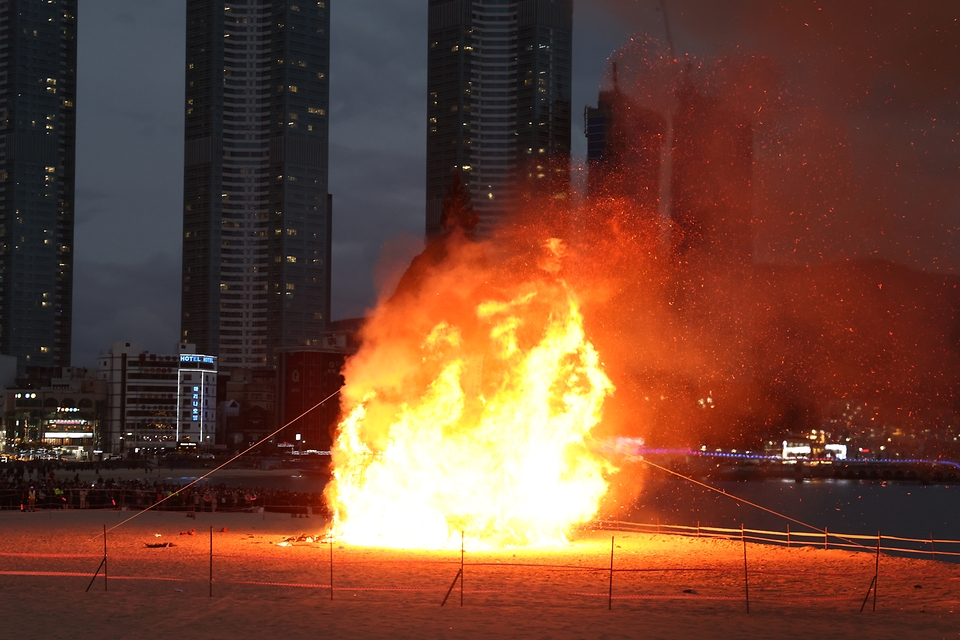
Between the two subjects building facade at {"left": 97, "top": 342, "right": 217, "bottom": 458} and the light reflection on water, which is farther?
building facade at {"left": 97, "top": 342, "right": 217, "bottom": 458}

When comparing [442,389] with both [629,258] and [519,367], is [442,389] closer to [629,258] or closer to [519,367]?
[519,367]

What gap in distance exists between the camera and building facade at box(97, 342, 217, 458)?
573ft

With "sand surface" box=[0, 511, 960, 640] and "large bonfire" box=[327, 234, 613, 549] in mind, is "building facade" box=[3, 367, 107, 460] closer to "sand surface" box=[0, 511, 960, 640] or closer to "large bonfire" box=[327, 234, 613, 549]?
"sand surface" box=[0, 511, 960, 640]

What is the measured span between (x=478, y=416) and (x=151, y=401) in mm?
151349

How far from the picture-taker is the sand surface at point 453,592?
21.2 m

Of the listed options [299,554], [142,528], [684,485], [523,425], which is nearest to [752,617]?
[523,425]

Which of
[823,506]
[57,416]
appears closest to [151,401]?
[57,416]

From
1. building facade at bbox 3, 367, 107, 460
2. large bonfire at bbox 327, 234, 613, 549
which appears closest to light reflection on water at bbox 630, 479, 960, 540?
large bonfire at bbox 327, 234, 613, 549

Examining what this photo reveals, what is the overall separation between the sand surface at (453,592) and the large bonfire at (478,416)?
1.73m

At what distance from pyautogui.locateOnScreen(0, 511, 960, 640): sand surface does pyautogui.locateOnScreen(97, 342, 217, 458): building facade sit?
142 m

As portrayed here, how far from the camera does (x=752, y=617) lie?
75.5ft

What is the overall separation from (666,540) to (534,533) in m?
6.04

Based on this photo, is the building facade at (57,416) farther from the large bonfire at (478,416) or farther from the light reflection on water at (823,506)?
the large bonfire at (478,416)

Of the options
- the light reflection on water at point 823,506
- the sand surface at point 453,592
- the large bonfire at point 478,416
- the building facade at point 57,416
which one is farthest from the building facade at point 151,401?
the large bonfire at point 478,416
